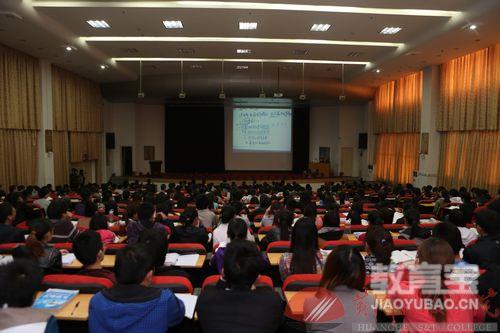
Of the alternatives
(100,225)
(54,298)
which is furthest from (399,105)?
(54,298)

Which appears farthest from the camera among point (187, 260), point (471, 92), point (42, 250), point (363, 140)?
point (363, 140)

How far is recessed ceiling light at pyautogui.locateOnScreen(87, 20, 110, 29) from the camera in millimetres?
9227

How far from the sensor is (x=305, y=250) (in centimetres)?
342

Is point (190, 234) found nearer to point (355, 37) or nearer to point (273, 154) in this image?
point (355, 37)

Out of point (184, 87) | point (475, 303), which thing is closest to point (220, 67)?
point (184, 87)

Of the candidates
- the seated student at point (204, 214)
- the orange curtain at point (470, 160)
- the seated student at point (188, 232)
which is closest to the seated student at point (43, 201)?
the seated student at point (204, 214)

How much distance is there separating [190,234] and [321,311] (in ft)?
9.58

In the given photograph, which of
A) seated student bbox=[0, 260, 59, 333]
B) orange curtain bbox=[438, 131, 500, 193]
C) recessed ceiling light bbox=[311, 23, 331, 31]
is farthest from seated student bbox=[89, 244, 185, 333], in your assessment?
orange curtain bbox=[438, 131, 500, 193]

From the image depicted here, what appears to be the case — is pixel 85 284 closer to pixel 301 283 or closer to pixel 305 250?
pixel 301 283

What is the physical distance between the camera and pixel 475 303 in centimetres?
240

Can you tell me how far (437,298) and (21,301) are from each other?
2360 millimetres

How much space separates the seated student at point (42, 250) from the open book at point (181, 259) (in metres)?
1.05

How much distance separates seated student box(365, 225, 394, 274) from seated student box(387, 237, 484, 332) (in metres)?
0.65

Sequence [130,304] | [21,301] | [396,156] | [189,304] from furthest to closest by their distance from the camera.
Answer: [396,156] < [189,304] < [130,304] < [21,301]
